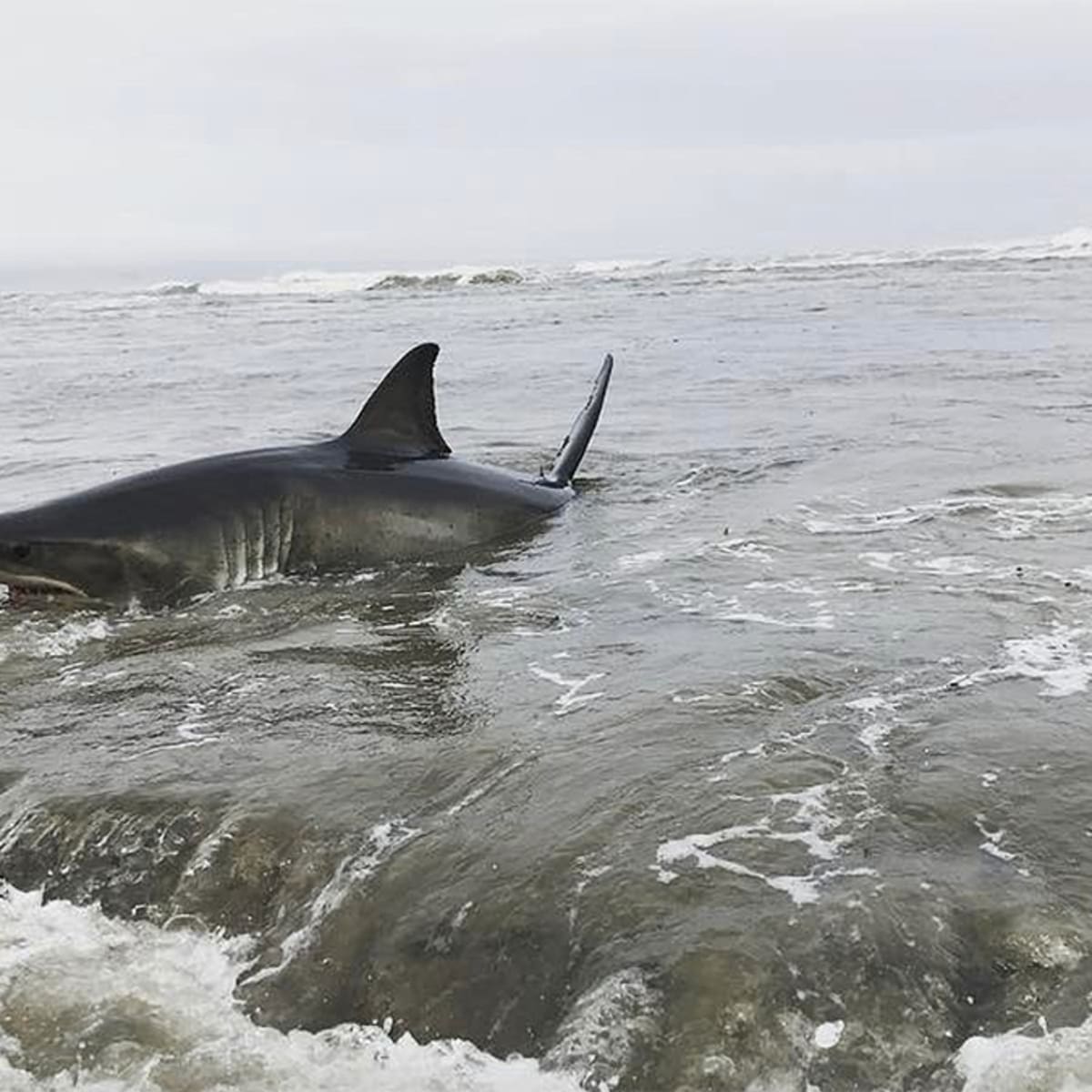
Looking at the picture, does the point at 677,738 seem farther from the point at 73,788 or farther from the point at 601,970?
the point at 73,788

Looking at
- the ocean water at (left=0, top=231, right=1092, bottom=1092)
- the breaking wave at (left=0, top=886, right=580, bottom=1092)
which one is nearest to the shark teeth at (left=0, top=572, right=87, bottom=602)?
the ocean water at (left=0, top=231, right=1092, bottom=1092)

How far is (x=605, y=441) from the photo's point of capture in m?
12.0

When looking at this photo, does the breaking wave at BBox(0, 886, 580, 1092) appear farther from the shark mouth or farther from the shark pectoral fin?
the shark pectoral fin

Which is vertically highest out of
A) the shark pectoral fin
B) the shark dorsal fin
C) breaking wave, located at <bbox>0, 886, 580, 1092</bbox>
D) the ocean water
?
the shark dorsal fin

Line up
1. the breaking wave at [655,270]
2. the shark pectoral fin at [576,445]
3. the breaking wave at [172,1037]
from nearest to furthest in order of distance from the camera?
the breaking wave at [172,1037]
the shark pectoral fin at [576,445]
the breaking wave at [655,270]

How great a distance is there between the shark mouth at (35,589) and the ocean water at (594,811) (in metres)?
0.17

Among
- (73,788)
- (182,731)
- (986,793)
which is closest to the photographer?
(986,793)

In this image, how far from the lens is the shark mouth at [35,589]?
6883mm

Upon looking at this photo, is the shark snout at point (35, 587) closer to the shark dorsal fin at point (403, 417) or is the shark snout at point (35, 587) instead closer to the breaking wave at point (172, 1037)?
the shark dorsal fin at point (403, 417)

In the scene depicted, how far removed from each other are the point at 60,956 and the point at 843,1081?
211 cm

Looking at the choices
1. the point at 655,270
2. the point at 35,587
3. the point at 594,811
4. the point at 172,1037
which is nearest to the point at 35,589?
the point at 35,587

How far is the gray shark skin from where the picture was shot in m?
6.95

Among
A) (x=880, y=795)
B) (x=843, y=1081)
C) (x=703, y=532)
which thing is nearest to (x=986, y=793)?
(x=880, y=795)

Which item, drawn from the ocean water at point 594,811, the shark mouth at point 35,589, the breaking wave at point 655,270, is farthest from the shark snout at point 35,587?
the breaking wave at point 655,270
